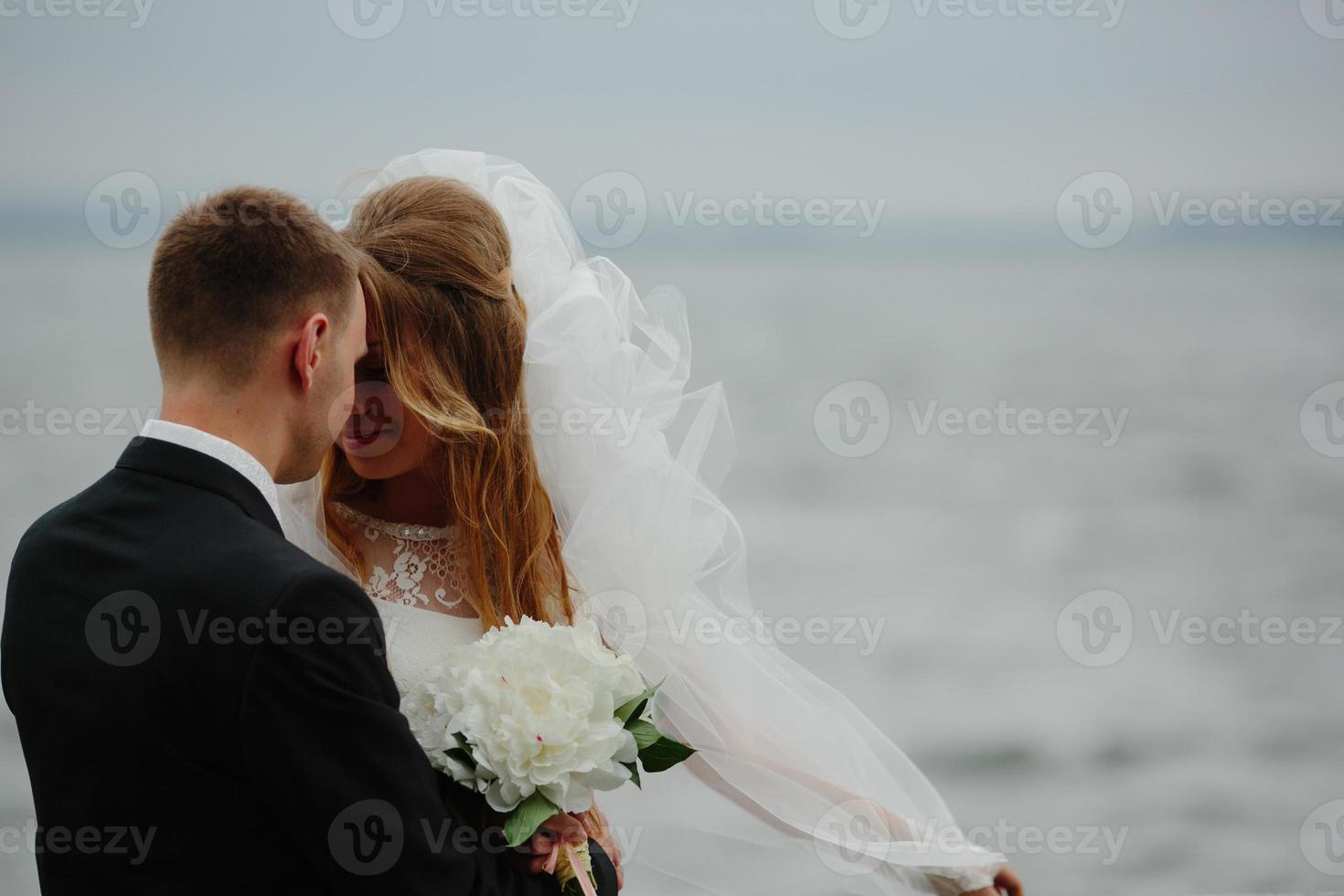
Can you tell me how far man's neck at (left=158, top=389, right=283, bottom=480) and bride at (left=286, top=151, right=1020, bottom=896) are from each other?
491 millimetres

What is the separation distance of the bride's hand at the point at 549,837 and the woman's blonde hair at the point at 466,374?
46 cm

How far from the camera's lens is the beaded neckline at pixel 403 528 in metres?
2.06

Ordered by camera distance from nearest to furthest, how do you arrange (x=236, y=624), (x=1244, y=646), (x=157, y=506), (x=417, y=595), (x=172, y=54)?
(x=236, y=624) < (x=157, y=506) < (x=417, y=595) < (x=1244, y=646) < (x=172, y=54)

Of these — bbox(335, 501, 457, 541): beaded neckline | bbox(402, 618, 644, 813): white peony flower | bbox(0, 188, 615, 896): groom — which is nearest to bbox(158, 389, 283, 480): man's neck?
bbox(0, 188, 615, 896): groom

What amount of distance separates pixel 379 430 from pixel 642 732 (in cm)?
64

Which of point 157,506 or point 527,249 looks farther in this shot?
point 527,249

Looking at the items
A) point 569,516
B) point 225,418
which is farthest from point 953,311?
point 225,418

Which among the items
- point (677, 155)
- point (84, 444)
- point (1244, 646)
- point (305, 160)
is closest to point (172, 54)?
point (305, 160)

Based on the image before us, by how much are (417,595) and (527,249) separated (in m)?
0.60

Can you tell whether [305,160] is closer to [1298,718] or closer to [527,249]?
[1298,718]

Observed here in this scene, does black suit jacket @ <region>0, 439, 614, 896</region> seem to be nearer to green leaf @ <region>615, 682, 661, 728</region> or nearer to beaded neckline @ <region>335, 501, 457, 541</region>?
green leaf @ <region>615, 682, 661, 728</region>

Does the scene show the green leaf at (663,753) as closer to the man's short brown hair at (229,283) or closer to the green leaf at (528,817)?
the green leaf at (528,817)

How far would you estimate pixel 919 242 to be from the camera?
2095 cm

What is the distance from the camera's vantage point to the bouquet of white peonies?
1.54 m
